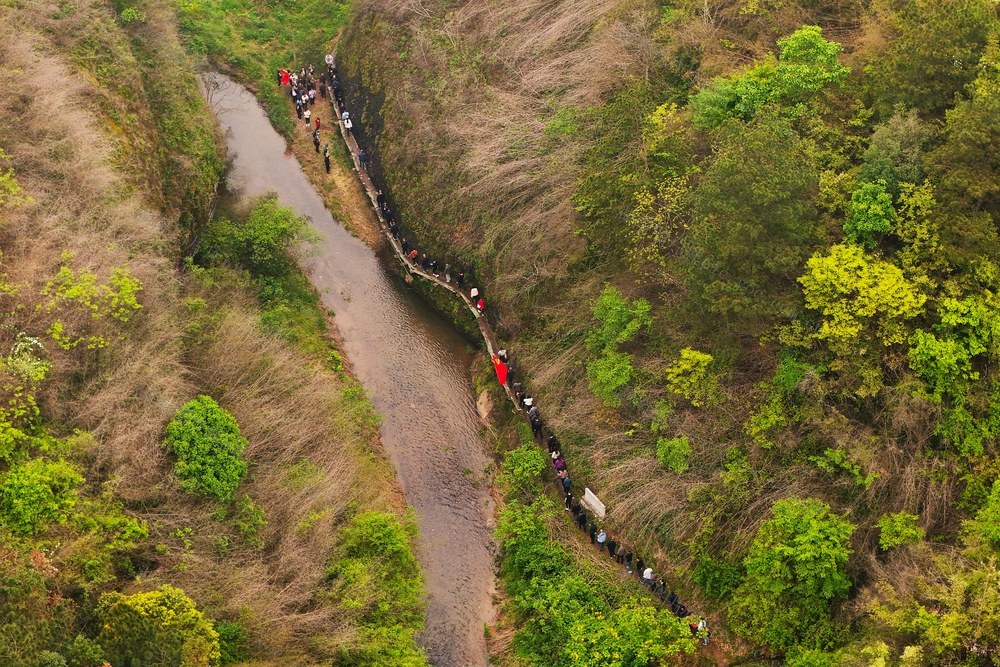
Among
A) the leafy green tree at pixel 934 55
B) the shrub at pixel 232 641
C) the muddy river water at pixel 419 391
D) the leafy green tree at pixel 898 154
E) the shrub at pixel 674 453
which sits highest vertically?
the leafy green tree at pixel 934 55

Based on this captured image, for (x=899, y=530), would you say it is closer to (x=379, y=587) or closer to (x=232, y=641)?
(x=379, y=587)

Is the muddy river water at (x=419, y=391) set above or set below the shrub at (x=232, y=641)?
above

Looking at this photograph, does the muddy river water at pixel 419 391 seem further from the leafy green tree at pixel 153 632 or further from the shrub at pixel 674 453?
the leafy green tree at pixel 153 632

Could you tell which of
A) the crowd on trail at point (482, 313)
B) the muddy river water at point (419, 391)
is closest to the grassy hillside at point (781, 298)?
the crowd on trail at point (482, 313)

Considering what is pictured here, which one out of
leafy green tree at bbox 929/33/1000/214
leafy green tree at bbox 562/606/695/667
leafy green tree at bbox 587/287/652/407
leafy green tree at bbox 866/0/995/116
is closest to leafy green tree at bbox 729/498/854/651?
leafy green tree at bbox 562/606/695/667

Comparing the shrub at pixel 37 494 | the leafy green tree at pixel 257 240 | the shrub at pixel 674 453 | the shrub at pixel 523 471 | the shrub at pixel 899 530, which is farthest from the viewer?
the leafy green tree at pixel 257 240

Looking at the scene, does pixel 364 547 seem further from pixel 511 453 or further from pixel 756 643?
pixel 756 643
